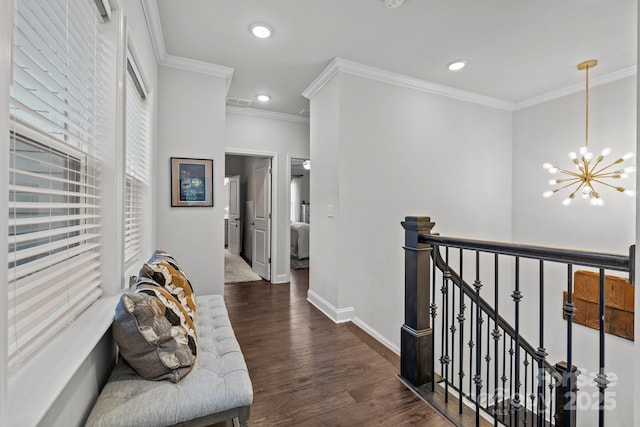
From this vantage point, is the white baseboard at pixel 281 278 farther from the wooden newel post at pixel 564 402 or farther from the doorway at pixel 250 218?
the wooden newel post at pixel 564 402

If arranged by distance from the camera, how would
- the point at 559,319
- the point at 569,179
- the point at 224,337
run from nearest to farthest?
the point at 224,337
the point at 569,179
the point at 559,319

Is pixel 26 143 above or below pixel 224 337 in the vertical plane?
above

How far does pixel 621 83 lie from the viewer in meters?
3.32

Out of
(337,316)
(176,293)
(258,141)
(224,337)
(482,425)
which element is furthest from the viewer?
(258,141)

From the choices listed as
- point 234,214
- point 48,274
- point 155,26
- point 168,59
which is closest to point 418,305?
point 48,274

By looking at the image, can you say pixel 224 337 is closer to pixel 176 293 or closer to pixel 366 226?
pixel 176 293

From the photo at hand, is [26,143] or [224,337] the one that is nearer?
[26,143]

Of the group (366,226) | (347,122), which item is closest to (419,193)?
(366,226)

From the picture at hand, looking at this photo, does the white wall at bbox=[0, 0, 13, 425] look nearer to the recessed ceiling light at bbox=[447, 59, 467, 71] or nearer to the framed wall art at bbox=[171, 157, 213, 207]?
the framed wall art at bbox=[171, 157, 213, 207]

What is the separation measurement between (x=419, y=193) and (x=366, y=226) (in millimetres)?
894

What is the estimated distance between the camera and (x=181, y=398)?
1.17m

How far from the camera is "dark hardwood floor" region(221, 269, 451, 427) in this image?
1.67m

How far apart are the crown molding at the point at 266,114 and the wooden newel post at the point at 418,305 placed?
10.7ft

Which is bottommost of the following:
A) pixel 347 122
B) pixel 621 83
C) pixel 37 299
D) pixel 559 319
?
pixel 559 319
